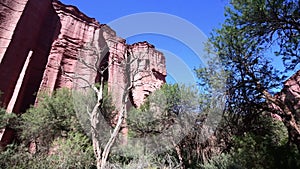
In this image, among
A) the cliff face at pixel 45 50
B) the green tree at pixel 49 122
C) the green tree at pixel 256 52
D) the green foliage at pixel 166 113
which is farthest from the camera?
the cliff face at pixel 45 50

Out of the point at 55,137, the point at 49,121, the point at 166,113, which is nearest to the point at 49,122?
the point at 49,121

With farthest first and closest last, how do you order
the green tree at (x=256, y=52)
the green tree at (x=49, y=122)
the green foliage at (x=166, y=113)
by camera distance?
1. the green foliage at (x=166, y=113)
2. the green tree at (x=49, y=122)
3. the green tree at (x=256, y=52)

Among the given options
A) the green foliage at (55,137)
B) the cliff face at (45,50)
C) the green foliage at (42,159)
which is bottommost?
the green foliage at (42,159)

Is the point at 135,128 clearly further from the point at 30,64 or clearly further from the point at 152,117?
the point at 30,64

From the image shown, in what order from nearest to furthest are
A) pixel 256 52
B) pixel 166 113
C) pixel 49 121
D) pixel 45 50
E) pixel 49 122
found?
pixel 256 52
pixel 49 122
pixel 49 121
pixel 166 113
pixel 45 50

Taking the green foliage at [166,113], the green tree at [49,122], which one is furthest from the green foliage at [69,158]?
the green foliage at [166,113]

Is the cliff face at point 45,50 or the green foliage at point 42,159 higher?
the cliff face at point 45,50

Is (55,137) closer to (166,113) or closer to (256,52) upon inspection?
(166,113)

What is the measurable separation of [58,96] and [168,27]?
36.9 ft

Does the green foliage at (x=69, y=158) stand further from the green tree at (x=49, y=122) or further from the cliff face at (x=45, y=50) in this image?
the cliff face at (x=45, y=50)

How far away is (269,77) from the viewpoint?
25.6ft

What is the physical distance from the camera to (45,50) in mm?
21781

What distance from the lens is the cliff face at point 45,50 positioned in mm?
16578

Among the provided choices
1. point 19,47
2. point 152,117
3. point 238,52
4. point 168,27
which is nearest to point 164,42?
point 168,27
